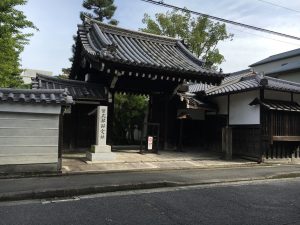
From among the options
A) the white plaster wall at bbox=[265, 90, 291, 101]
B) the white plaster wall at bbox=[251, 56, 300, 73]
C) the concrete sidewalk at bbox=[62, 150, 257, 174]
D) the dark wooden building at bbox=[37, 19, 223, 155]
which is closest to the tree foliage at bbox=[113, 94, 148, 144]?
the dark wooden building at bbox=[37, 19, 223, 155]

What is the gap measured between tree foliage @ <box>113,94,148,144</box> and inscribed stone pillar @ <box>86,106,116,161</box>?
7.51 metres

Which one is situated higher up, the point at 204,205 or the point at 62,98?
the point at 62,98

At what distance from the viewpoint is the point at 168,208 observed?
23.0ft

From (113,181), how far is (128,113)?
38.0ft

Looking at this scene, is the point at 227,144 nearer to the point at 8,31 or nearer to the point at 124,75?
the point at 124,75

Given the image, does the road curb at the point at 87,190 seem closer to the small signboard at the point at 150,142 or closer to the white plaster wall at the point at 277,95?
the small signboard at the point at 150,142

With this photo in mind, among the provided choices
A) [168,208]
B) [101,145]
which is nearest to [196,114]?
[101,145]

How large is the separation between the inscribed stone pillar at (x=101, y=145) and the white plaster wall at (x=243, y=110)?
6.61m

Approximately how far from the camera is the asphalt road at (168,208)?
618cm

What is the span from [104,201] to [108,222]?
151 centimetres

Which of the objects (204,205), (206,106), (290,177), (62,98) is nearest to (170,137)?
(206,106)

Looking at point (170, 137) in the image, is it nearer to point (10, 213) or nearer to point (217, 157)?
point (217, 157)

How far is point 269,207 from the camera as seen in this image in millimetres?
7301

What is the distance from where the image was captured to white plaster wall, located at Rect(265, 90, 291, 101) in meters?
15.4
